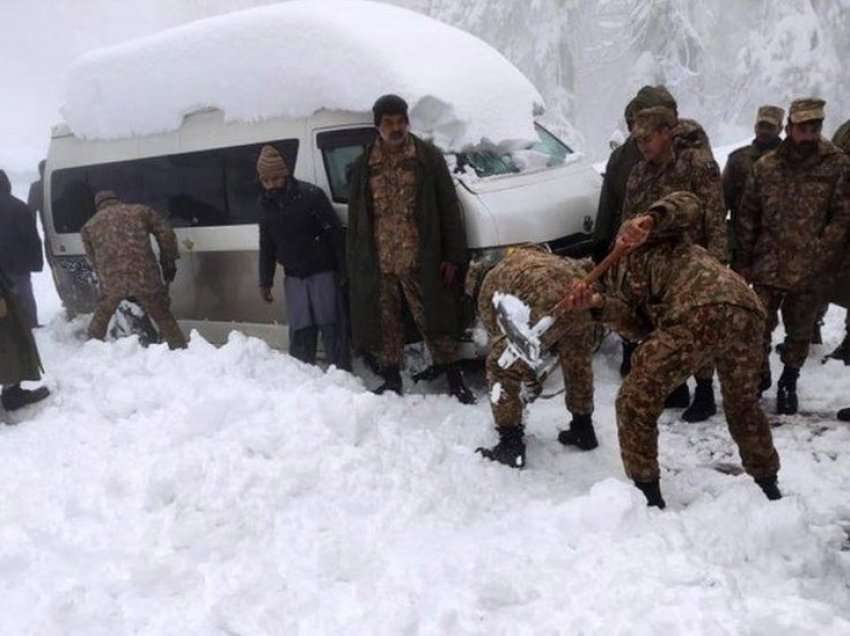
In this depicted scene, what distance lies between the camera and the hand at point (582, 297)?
123 inches

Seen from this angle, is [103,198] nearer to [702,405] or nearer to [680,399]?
[680,399]

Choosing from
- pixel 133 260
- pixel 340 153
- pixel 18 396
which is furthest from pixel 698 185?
pixel 18 396

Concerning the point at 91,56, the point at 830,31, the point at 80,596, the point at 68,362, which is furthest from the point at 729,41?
the point at 80,596

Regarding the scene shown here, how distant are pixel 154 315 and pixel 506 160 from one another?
3.13 metres

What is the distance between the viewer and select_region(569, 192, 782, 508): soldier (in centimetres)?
305

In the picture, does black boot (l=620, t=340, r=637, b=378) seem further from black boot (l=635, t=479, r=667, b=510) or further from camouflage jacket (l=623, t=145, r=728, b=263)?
black boot (l=635, t=479, r=667, b=510)

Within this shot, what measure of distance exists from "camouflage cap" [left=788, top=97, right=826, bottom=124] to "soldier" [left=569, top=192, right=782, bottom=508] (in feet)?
4.93

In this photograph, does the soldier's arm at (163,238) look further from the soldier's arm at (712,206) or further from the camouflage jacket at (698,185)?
the soldier's arm at (712,206)

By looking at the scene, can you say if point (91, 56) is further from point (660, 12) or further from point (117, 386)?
point (660, 12)

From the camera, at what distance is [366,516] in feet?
11.1

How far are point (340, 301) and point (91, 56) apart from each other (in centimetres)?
363

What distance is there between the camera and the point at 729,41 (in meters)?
27.5

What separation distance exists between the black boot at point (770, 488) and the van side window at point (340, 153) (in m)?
3.24

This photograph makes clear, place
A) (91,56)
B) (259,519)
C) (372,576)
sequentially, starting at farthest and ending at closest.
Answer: (91,56) < (259,519) < (372,576)
